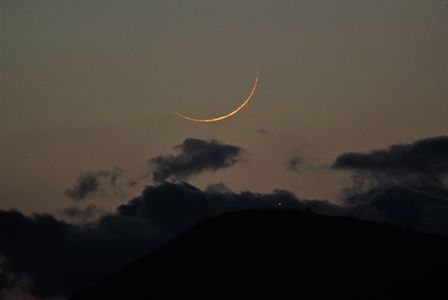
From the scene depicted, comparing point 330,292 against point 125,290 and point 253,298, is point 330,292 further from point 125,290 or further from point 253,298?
point 125,290

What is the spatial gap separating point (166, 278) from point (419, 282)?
123 feet

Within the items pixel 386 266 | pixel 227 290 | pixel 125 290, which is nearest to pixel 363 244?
pixel 386 266

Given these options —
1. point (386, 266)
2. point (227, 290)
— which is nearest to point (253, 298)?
point (227, 290)

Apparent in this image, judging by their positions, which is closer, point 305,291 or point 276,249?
point 305,291

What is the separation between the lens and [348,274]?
18825cm

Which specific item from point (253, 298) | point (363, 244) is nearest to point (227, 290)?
point (253, 298)

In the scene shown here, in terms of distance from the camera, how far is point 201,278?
→ 19475 cm

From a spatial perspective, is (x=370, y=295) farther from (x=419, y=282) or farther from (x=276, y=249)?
(x=276, y=249)

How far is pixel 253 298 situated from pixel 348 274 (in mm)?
13683

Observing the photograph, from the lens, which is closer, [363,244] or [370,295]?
[370,295]

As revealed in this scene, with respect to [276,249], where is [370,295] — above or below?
below

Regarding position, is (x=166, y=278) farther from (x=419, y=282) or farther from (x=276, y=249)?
(x=419, y=282)

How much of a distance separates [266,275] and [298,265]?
4771 mm

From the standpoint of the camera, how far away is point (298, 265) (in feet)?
634
